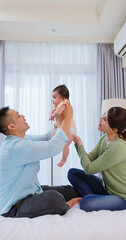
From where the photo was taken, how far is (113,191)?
1479 millimetres

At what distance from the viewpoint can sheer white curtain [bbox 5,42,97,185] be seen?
325cm

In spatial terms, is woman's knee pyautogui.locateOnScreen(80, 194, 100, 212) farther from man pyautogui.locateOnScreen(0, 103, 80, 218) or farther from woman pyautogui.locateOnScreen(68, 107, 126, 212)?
man pyautogui.locateOnScreen(0, 103, 80, 218)

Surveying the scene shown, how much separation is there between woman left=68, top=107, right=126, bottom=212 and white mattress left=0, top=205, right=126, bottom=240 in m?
0.19

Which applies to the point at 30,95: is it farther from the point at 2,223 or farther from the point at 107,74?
the point at 2,223

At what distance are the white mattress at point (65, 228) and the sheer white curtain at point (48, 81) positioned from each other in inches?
80.8

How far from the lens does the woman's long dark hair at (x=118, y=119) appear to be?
1530mm

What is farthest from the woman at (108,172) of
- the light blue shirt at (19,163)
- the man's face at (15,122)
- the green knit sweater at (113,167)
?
the man's face at (15,122)

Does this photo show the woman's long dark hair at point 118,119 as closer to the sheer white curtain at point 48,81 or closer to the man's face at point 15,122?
the man's face at point 15,122

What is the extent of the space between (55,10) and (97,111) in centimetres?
160

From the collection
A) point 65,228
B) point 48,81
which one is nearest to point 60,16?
point 48,81

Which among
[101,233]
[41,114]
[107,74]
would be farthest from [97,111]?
[101,233]

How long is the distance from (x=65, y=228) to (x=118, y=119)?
0.85m

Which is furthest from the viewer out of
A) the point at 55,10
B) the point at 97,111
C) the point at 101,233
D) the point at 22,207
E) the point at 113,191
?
the point at 97,111

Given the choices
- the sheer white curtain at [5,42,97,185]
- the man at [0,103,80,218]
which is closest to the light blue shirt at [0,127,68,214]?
the man at [0,103,80,218]
